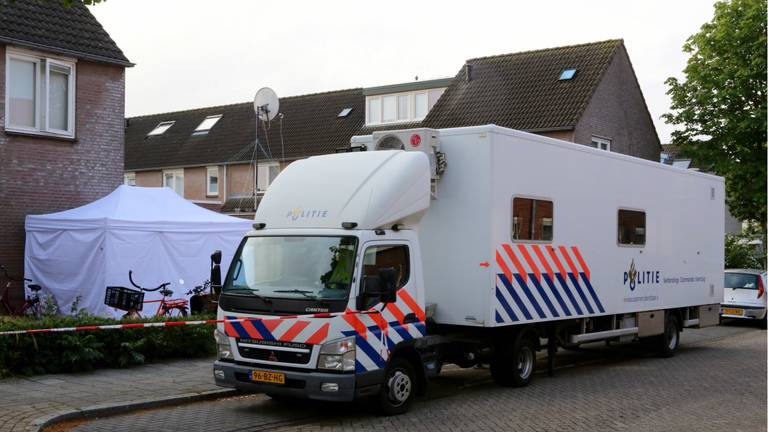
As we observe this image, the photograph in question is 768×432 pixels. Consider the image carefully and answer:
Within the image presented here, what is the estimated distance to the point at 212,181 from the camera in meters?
42.2

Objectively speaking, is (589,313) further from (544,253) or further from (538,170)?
(538,170)

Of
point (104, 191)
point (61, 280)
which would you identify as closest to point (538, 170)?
point (61, 280)

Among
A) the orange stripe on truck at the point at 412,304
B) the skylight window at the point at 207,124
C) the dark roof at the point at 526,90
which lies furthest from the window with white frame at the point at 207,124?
the orange stripe on truck at the point at 412,304

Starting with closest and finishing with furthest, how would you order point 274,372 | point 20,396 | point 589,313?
1. point 274,372
2. point 20,396
3. point 589,313

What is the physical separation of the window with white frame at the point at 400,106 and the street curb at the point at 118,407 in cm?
2649

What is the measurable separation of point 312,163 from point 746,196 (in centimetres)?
2666

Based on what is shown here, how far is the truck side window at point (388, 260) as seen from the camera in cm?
929


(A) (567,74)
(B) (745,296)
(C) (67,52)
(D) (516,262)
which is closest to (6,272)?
(C) (67,52)

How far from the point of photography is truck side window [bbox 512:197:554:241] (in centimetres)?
1107

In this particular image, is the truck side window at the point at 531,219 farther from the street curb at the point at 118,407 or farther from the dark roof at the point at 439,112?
the dark roof at the point at 439,112

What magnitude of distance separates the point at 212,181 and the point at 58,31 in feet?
78.1

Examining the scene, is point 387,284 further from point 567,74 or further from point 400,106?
point 400,106

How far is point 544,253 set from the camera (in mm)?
11656

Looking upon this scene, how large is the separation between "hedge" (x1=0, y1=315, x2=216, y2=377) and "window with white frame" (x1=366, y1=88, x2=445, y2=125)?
960 inches
